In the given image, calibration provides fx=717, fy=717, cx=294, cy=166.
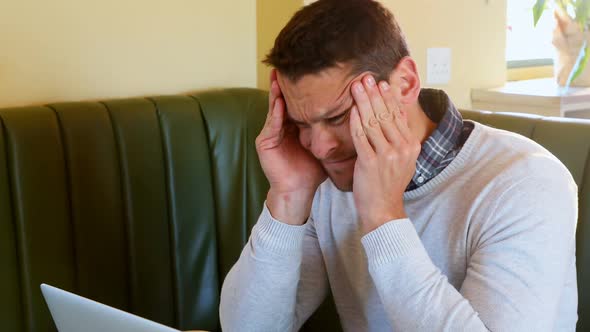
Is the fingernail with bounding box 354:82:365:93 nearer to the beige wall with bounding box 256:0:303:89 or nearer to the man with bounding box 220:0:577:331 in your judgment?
the man with bounding box 220:0:577:331

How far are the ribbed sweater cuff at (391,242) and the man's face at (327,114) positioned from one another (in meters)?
0.16

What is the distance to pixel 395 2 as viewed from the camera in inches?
87.2

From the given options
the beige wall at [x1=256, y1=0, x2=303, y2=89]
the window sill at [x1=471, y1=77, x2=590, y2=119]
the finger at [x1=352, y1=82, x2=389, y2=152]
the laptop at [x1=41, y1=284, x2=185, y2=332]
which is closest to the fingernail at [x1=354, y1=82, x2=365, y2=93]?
A: the finger at [x1=352, y1=82, x2=389, y2=152]

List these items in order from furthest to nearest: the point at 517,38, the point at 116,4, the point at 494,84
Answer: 1. the point at 517,38
2. the point at 494,84
3. the point at 116,4

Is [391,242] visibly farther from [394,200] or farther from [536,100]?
[536,100]

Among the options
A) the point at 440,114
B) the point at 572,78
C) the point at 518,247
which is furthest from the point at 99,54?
the point at 572,78

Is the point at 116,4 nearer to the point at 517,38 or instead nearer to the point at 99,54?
the point at 99,54

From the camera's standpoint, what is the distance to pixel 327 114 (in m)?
1.08

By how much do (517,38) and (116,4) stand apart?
2002mm

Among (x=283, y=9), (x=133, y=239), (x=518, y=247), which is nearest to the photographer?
(x=518, y=247)

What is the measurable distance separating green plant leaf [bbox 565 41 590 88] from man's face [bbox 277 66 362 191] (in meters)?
1.71

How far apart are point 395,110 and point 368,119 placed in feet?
0.15

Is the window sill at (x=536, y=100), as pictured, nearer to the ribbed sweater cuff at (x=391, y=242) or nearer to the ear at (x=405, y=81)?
the ear at (x=405, y=81)

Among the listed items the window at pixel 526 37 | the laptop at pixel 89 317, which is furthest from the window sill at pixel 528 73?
the laptop at pixel 89 317
